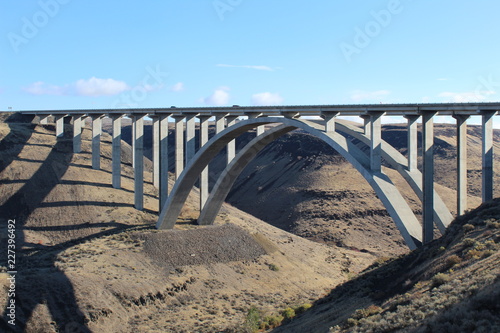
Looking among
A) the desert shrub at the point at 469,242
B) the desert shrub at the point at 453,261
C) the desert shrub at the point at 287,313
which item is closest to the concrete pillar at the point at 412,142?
the desert shrub at the point at 469,242

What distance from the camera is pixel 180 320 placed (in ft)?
93.0

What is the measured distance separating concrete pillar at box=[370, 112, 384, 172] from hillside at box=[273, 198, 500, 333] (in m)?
4.89

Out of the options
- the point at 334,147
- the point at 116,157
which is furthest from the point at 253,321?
the point at 116,157

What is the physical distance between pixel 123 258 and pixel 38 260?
5390 millimetres

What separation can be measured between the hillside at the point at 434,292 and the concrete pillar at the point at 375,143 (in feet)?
16.1

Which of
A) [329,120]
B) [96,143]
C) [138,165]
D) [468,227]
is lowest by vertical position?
[468,227]

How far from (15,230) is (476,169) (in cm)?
6157

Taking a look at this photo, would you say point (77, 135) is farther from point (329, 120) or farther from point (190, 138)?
point (329, 120)

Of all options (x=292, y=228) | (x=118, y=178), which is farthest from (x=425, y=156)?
(x=292, y=228)

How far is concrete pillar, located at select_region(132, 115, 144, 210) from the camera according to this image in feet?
143

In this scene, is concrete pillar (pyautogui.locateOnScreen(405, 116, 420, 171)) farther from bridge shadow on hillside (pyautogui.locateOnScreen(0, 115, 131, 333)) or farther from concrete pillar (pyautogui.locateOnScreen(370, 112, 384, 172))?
bridge shadow on hillside (pyautogui.locateOnScreen(0, 115, 131, 333))

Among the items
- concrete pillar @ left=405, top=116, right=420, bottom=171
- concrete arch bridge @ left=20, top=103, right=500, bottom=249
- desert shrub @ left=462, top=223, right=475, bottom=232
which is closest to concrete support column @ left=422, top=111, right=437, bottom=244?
concrete arch bridge @ left=20, top=103, right=500, bottom=249

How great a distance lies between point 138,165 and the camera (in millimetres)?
43688

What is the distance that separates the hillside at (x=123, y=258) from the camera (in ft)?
90.1
